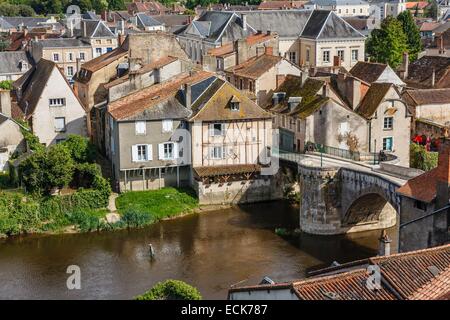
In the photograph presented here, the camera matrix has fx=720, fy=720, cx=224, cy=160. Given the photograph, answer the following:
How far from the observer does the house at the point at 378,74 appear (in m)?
59.6

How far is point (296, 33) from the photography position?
74.1m

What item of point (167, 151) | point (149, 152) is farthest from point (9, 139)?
point (167, 151)

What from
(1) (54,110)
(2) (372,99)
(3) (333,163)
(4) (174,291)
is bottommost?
(4) (174,291)

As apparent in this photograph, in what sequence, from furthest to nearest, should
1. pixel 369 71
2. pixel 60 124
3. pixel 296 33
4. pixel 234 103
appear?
1. pixel 296 33
2. pixel 369 71
3. pixel 60 124
4. pixel 234 103

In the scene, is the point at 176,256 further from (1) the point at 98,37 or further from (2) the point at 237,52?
(1) the point at 98,37

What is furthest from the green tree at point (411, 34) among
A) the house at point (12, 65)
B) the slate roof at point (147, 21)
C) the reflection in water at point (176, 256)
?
the reflection in water at point (176, 256)

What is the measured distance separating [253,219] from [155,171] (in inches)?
287

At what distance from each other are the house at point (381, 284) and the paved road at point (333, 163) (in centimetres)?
1600

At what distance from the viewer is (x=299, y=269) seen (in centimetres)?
3672

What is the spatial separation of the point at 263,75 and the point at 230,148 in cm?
898

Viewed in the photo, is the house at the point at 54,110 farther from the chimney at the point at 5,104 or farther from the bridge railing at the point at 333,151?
the bridge railing at the point at 333,151

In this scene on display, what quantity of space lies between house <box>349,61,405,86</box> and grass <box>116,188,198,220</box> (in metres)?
21.2

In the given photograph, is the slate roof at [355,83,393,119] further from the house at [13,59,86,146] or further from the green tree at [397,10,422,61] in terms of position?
the green tree at [397,10,422,61]
